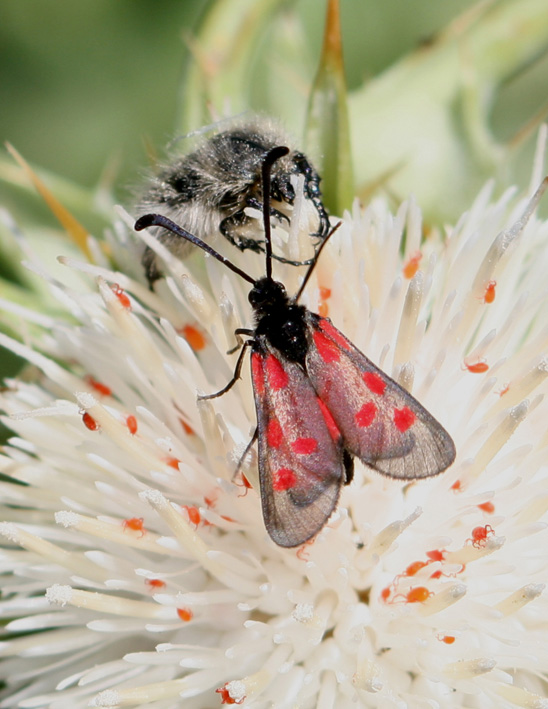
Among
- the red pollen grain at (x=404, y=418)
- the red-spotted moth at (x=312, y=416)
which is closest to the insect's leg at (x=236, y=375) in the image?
the red-spotted moth at (x=312, y=416)

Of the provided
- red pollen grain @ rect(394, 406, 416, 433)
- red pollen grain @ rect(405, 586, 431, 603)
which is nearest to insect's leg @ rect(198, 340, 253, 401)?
red pollen grain @ rect(394, 406, 416, 433)

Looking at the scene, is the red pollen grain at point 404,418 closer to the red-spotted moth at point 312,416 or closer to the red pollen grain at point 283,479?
the red-spotted moth at point 312,416

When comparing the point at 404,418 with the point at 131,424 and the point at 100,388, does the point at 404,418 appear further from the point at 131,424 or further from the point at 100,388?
the point at 100,388

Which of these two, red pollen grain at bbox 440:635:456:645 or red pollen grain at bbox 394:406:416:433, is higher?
red pollen grain at bbox 394:406:416:433

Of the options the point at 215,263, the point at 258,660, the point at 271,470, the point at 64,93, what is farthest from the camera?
the point at 64,93

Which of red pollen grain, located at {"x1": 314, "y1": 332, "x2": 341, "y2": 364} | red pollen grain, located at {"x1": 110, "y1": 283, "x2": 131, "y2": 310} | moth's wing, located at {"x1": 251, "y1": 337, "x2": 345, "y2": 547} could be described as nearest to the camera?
moth's wing, located at {"x1": 251, "y1": 337, "x2": 345, "y2": 547}

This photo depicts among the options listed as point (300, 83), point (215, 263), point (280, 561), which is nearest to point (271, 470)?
point (280, 561)

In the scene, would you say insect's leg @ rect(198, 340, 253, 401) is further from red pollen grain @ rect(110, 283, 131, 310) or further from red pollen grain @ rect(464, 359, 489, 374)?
red pollen grain @ rect(464, 359, 489, 374)

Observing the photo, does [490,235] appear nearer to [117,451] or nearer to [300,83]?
[300,83]
